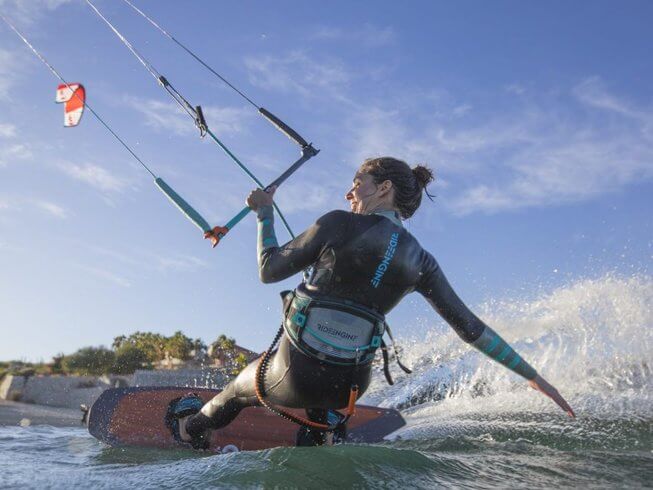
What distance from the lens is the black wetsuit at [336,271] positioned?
3.24 meters

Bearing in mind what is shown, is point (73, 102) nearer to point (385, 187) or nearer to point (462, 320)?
point (385, 187)

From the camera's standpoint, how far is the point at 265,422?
599 cm

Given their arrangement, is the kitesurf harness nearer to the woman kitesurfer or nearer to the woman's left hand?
the woman kitesurfer

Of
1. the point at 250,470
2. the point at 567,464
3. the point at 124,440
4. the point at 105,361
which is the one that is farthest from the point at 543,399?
the point at 105,361

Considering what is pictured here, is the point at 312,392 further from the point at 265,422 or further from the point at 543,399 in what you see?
the point at 543,399

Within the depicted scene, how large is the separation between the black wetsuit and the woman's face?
0.20 meters

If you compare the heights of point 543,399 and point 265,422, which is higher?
point 543,399

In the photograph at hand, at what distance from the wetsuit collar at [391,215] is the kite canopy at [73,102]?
596cm

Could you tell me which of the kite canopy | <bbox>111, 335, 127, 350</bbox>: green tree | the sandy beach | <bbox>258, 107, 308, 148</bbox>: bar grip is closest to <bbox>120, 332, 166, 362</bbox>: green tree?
<bbox>111, 335, 127, 350</bbox>: green tree

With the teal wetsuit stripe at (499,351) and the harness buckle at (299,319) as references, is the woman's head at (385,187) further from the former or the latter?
the teal wetsuit stripe at (499,351)

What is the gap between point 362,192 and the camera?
367 centimetres

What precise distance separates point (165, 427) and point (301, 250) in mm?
3377

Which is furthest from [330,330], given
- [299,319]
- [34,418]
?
[34,418]

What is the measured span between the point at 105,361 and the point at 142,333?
4595mm
